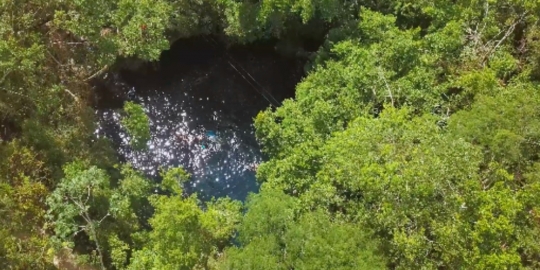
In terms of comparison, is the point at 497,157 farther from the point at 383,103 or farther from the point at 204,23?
the point at 204,23

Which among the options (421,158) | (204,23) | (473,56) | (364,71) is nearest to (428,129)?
(421,158)

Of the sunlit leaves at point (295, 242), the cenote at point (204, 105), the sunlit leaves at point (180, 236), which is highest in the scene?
the cenote at point (204, 105)

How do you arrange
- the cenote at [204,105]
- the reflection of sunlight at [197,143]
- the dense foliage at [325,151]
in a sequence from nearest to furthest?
the dense foliage at [325,151] → the reflection of sunlight at [197,143] → the cenote at [204,105]

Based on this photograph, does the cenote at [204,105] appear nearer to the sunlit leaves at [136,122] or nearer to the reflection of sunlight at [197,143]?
the reflection of sunlight at [197,143]

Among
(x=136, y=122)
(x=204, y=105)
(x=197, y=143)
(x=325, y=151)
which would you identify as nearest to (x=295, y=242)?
(x=325, y=151)

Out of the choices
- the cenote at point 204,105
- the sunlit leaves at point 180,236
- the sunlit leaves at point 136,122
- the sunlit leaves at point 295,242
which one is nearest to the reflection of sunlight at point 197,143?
the cenote at point 204,105

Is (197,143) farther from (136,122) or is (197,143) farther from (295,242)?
(295,242)

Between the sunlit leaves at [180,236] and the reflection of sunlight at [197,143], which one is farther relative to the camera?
the reflection of sunlight at [197,143]
